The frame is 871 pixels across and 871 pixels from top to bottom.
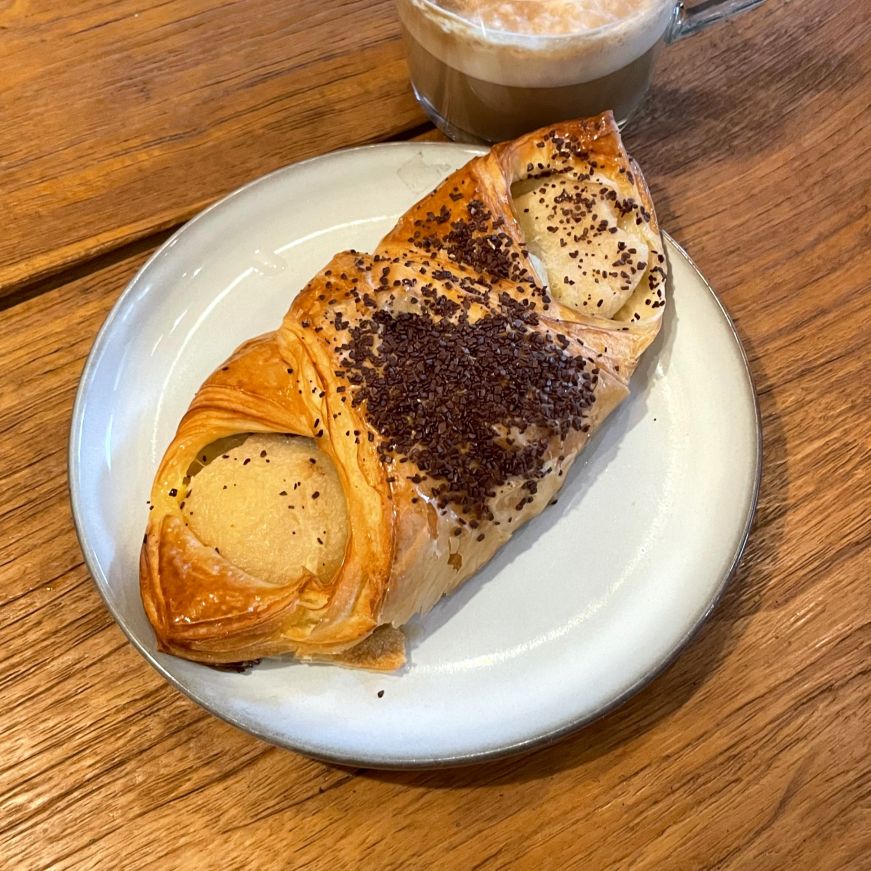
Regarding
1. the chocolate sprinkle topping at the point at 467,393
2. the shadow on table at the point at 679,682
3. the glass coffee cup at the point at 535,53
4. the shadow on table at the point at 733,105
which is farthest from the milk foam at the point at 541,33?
the shadow on table at the point at 679,682

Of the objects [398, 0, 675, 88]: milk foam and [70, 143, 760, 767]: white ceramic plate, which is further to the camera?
[398, 0, 675, 88]: milk foam

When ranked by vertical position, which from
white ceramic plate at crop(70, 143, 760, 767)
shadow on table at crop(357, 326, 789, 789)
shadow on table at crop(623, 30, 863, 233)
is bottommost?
shadow on table at crop(357, 326, 789, 789)

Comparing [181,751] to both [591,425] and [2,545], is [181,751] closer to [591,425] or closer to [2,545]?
[2,545]

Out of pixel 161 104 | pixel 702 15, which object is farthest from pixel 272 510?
pixel 702 15

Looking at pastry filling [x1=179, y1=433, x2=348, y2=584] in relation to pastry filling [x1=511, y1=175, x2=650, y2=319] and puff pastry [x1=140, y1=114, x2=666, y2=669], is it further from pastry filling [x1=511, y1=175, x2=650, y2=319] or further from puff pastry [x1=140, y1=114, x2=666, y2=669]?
pastry filling [x1=511, y1=175, x2=650, y2=319]

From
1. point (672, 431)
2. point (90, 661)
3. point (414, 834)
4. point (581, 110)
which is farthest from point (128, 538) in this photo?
point (581, 110)

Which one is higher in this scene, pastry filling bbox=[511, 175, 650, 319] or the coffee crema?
the coffee crema

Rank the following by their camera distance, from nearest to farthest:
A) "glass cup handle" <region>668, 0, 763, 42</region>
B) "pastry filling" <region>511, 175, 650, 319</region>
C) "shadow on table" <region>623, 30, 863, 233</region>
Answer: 1. "pastry filling" <region>511, 175, 650, 319</region>
2. "glass cup handle" <region>668, 0, 763, 42</region>
3. "shadow on table" <region>623, 30, 863, 233</region>

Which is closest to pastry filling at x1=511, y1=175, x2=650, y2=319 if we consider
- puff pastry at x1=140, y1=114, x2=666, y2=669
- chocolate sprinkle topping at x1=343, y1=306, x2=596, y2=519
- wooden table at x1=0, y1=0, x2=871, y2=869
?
puff pastry at x1=140, y1=114, x2=666, y2=669
